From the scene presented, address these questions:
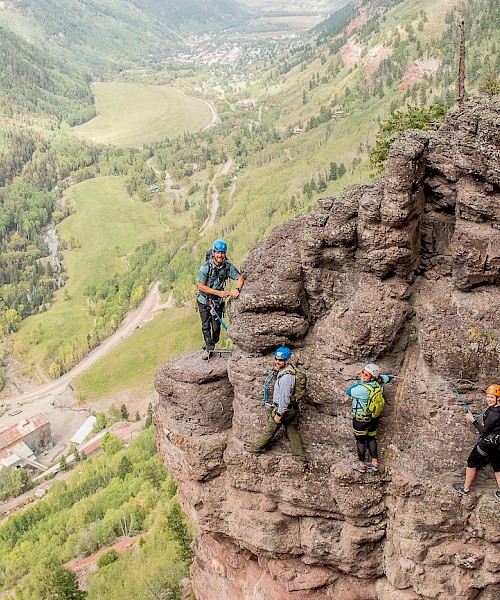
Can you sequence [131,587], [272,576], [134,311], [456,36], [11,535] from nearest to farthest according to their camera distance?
[272,576] < [131,587] < [11,535] < [456,36] < [134,311]

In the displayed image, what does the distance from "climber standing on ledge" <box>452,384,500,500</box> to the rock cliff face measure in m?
0.47

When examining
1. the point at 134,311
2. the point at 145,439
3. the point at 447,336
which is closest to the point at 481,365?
the point at 447,336

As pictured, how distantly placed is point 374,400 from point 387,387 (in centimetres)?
120

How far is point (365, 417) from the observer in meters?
17.5

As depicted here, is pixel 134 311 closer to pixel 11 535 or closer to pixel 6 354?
pixel 6 354

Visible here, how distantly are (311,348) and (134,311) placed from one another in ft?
464

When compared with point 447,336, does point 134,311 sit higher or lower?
lower

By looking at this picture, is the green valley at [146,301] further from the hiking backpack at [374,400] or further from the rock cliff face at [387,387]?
the hiking backpack at [374,400]

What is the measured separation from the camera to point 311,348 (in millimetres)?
19484

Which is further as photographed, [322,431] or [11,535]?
[11,535]

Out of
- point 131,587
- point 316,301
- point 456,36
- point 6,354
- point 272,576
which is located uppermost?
point 456,36

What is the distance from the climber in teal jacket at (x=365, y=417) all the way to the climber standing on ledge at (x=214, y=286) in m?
5.18

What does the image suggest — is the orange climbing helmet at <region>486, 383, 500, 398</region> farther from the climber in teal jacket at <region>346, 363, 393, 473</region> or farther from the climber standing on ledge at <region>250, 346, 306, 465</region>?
the climber standing on ledge at <region>250, 346, 306, 465</region>

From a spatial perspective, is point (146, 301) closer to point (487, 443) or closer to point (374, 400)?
point (374, 400)
